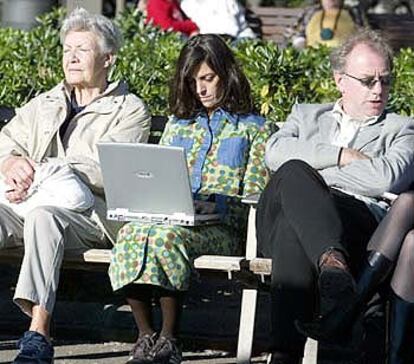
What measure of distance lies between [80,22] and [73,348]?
1.56m

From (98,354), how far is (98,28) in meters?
1.55

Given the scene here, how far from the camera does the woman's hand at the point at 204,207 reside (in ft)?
22.0

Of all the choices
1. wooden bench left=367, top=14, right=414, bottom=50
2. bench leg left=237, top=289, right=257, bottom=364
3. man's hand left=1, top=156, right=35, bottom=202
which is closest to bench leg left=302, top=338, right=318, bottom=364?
bench leg left=237, top=289, right=257, bottom=364

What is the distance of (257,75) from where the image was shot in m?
7.82

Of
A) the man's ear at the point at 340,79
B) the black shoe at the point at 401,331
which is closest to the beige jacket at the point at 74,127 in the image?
the man's ear at the point at 340,79

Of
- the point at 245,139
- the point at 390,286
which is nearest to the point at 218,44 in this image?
the point at 245,139

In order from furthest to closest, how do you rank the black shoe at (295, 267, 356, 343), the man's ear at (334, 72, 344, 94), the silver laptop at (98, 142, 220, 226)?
the man's ear at (334, 72, 344, 94), the silver laptop at (98, 142, 220, 226), the black shoe at (295, 267, 356, 343)

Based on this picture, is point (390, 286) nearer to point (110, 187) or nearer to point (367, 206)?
point (367, 206)

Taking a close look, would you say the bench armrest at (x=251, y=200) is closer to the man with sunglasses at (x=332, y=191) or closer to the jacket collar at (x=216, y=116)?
the man with sunglasses at (x=332, y=191)

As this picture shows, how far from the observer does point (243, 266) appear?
643 cm

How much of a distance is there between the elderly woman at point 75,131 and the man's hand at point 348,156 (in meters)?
1.01

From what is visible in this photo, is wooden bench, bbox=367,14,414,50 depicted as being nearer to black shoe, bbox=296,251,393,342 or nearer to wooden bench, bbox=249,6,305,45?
wooden bench, bbox=249,6,305,45

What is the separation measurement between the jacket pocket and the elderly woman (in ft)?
1.35

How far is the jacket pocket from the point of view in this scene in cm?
696
